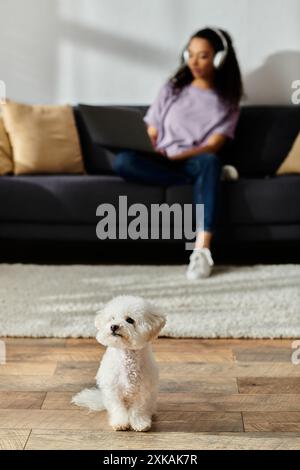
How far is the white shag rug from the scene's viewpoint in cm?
227

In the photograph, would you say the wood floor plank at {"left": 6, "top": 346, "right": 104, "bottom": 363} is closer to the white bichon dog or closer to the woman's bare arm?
the white bichon dog

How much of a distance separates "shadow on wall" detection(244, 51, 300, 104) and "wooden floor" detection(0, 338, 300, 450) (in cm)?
205

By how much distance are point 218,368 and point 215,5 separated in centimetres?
248

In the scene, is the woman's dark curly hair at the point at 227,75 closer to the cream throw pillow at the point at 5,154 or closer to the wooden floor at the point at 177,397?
the cream throw pillow at the point at 5,154

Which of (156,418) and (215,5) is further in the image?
(215,5)

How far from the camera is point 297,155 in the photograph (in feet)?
11.1

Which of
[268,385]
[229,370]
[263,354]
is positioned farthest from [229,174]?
[268,385]

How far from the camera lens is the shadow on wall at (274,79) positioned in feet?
12.6

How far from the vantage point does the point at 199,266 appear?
116 inches

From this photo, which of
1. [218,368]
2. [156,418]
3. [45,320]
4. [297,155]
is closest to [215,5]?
[297,155]

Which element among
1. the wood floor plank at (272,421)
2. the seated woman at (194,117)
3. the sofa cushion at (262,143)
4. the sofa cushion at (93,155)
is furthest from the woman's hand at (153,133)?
the wood floor plank at (272,421)

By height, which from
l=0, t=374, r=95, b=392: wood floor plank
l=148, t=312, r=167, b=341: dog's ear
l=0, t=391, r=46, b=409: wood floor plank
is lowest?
l=0, t=391, r=46, b=409: wood floor plank

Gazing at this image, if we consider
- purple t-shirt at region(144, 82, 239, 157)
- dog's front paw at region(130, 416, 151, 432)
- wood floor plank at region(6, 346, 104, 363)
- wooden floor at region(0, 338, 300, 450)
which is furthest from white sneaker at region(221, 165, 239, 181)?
dog's front paw at region(130, 416, 151, 432)

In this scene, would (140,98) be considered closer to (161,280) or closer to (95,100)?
(95,100)
